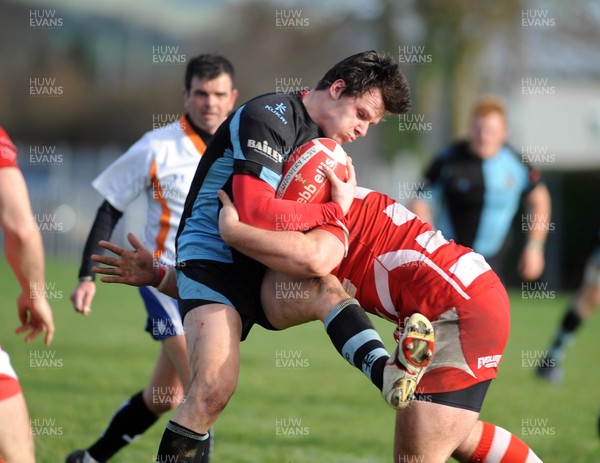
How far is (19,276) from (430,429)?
1865mm

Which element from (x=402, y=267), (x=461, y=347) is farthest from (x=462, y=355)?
(x=402, y=267)

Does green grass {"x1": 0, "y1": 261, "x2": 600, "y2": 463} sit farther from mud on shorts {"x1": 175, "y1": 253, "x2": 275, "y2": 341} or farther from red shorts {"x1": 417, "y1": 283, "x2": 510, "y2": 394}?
red shorts {"x1": 417, "y1": 283, "x2": 510, "y2": 394}

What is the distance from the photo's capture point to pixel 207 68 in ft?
19.7

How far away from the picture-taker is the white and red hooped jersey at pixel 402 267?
3.94 meters

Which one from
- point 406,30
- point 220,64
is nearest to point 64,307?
point 220,64

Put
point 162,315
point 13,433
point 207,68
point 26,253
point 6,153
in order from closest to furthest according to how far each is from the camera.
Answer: point 13,433 < point 6,153 < point 26,253 < point 162,315 < point 207,68

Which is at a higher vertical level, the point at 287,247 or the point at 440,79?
the point at 440,79

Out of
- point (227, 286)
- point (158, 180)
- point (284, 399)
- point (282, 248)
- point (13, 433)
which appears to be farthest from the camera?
point (284, 399)

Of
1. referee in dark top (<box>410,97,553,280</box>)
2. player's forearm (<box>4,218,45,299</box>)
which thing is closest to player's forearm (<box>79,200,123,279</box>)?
player's forearm (<box>4,218,45,299</box>)

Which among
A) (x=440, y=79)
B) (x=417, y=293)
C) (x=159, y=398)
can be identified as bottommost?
(x=159, y=398)

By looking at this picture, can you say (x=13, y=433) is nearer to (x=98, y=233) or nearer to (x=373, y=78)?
(x=373, y=78)

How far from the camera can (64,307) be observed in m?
16.3

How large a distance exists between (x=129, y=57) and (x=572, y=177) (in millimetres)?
42219

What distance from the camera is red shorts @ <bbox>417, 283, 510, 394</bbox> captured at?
391 centimetres
